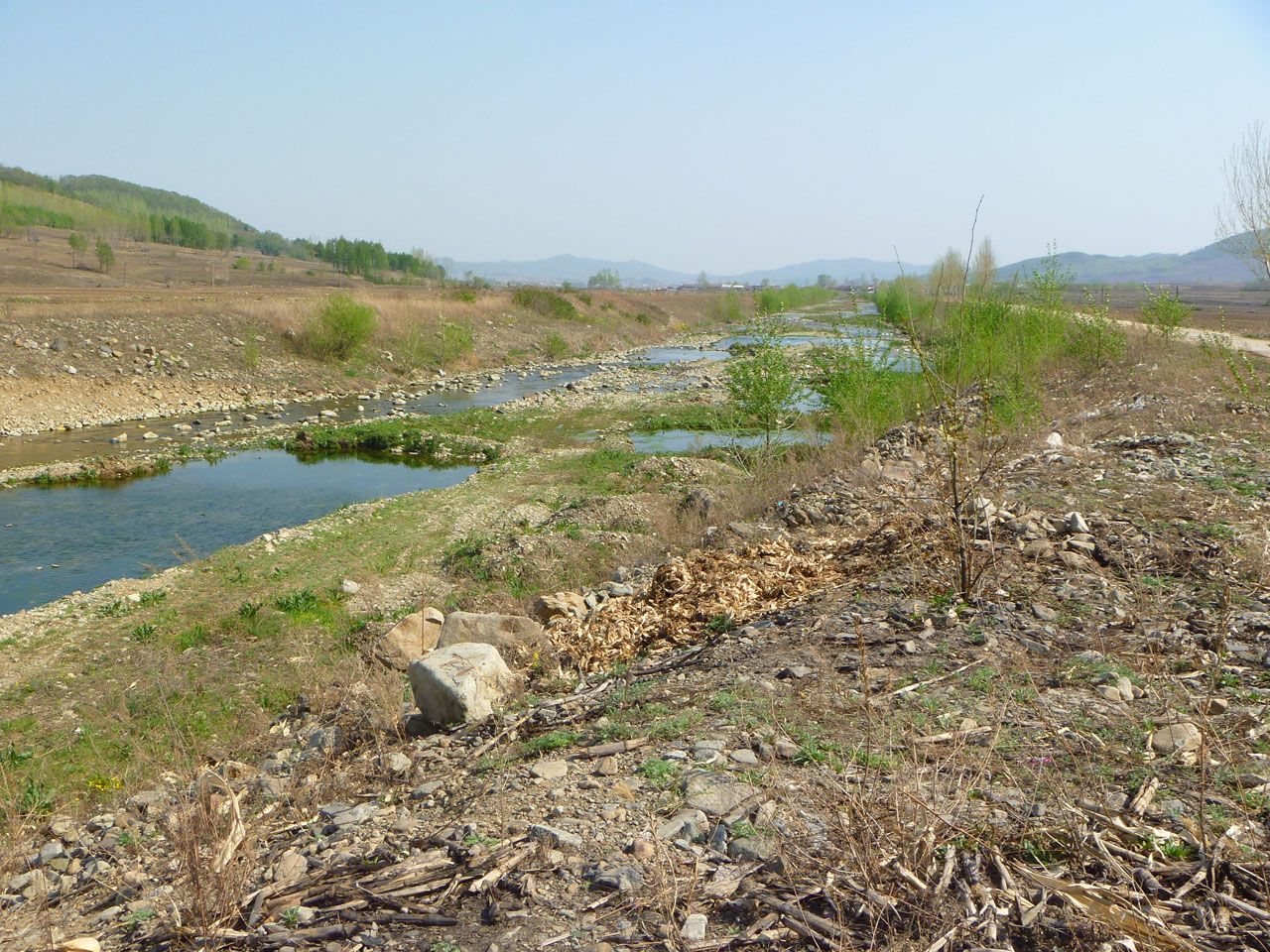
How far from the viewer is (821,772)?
155 inches

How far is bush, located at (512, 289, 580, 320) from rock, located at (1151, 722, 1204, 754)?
51805 mm

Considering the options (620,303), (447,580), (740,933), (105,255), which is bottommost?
(447,580)

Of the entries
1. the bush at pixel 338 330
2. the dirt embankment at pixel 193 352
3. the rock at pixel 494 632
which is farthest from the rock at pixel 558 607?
the bush at pixel 338 330

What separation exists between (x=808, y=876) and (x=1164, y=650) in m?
3.38

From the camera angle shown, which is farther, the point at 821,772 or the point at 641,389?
the point at 641,389

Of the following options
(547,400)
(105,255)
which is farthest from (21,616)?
(105,255)

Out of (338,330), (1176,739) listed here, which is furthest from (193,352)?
(1176,739)

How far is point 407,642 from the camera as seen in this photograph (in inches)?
327

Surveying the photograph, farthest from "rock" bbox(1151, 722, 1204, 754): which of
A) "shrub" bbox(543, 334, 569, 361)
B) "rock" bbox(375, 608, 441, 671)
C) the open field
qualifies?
"shrub" bbox(543, 334, 569, 361)

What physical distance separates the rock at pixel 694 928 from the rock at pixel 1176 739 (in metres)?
2.55

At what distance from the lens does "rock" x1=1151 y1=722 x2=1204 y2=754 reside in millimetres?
4137

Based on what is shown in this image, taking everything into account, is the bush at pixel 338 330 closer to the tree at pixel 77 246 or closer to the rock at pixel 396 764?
the rock at pixel 396 764

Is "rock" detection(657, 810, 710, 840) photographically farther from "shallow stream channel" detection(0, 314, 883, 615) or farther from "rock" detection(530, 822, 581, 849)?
"shallow stream channel" detection(0, 314, 883, 615)

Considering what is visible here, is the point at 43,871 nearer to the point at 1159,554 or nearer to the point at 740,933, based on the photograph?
the point at 740,933
